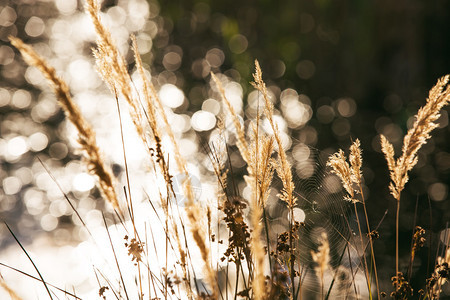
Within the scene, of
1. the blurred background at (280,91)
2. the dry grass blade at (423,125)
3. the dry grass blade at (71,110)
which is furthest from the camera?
the blurred background at (280,91)

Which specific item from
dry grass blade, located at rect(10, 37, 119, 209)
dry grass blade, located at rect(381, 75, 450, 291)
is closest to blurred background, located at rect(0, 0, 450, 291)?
dry grass blade, located at rect(381, 75, 450, 291)

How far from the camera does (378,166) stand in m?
7.04

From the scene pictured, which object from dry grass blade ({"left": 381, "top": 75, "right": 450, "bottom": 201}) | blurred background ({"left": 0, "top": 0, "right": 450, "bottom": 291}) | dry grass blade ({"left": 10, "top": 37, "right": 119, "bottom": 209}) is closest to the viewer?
dry grass blade ({"left": 10, "top": 37, "right": 119, "bottom": 209})

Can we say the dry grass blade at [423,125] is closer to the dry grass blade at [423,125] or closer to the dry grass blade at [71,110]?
the dry grass blade at [423,125]

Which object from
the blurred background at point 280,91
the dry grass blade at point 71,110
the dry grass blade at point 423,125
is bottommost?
the dry grass blade at point 71,110

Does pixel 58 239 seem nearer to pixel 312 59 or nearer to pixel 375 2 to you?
pixel 312 59

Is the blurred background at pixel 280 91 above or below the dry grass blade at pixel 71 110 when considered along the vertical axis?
above

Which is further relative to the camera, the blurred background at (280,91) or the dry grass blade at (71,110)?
the blurred background at (280,91)

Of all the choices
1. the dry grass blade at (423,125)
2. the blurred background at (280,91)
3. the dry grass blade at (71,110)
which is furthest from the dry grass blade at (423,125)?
the blurred background at (280,91)

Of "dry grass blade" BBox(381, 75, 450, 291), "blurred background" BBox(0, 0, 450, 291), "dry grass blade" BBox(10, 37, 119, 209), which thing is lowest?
"dry grass blade" BBox(10, 37, 119, 209)

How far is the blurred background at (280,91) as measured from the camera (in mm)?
7289

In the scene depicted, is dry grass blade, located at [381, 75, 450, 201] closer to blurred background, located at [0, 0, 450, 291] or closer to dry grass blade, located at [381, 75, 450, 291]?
dry grass blade, located at [381, 75, 450, 291]

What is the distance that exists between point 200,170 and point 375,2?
4.72 meters

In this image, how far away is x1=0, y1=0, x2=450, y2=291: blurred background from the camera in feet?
23.9
